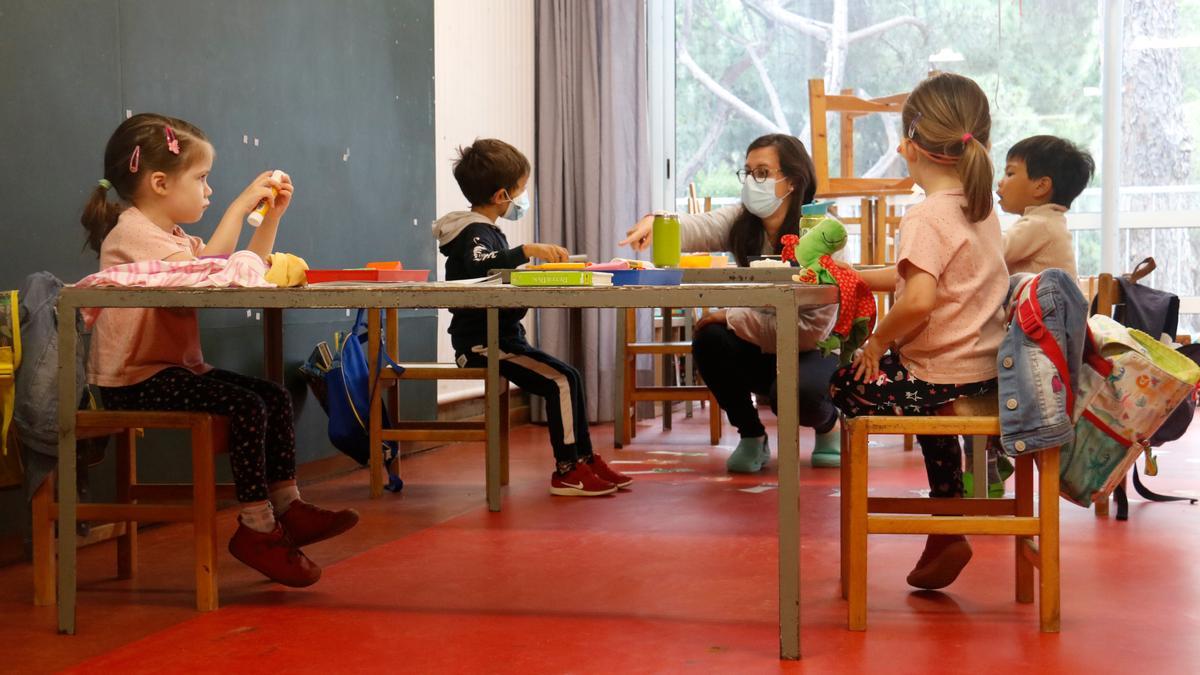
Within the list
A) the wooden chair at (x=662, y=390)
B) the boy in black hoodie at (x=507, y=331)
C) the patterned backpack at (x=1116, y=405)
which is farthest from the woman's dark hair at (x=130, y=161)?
the wooden chair at (x=662, y=390)

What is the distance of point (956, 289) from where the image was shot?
2188 mm

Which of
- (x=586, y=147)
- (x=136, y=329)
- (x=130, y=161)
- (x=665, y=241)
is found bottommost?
(x=136, y=329)

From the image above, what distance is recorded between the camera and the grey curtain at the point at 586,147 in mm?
5414

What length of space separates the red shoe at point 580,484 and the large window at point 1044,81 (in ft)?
8.92

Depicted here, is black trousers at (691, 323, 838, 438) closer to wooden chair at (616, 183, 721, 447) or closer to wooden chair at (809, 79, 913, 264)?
wooden chair at (616, 183, 721, 447)

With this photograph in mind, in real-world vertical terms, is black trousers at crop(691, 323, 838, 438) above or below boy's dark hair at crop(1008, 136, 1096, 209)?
below

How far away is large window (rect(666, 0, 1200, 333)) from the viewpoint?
602cm

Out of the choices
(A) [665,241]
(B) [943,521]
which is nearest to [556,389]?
(A) [665,241]

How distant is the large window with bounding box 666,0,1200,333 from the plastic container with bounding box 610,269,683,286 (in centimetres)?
383

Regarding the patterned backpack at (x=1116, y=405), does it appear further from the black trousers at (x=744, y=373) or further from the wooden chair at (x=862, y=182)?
the wooden chair at (x=862, y=182)

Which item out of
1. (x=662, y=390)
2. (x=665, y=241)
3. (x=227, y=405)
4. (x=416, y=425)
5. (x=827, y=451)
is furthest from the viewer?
(x=662, y=390)

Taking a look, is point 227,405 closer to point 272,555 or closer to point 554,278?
point 272,555

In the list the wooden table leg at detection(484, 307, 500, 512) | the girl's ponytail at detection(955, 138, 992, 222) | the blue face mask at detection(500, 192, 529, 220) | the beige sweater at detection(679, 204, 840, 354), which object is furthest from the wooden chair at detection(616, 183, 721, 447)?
the girl's ponytail at detection(955, 138, 992, 222)

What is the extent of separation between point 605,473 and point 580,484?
114 millimetres
